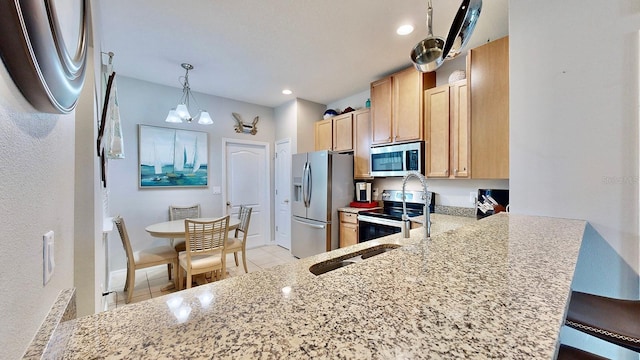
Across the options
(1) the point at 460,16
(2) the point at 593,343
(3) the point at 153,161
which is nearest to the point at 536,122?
(1) the point at 460,16

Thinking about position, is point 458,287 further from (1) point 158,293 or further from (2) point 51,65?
(1) point 158,293

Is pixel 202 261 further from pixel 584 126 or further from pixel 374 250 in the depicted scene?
pixel 584 126

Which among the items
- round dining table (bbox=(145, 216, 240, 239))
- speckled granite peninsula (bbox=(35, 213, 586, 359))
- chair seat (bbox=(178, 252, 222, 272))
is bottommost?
chair seat (bbox=(178, 252, 222, 272))

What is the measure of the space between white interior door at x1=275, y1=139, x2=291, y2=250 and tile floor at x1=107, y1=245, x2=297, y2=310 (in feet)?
0.75

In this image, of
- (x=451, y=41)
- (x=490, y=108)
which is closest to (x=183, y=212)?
(x=451, y=41)

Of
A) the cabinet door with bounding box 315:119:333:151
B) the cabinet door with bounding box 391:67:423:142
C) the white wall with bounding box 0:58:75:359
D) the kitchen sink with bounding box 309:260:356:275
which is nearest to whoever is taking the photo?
the white wall with bounding box 0:58:75:359

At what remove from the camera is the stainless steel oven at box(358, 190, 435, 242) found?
2982 mm

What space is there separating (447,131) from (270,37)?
6.66 ft

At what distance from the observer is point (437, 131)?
2.81 meters

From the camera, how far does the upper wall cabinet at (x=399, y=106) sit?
2.97m

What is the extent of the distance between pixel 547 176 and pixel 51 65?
2.37m

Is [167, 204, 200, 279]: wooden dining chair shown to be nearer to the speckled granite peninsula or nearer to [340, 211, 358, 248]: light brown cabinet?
[340, 211, 358, 248]: light brown cabinet

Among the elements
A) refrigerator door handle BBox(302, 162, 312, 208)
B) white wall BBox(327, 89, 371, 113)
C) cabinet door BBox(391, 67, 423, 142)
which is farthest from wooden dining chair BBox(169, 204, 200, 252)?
cabinet door BBox(391, 67, 423, 142)

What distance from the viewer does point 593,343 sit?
4.94ft
